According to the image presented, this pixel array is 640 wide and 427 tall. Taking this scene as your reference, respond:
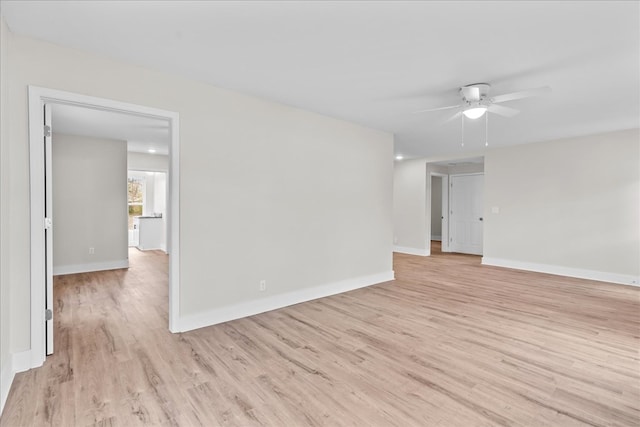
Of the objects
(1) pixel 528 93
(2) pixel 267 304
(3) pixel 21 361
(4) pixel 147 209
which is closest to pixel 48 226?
(3) pixel 21 361

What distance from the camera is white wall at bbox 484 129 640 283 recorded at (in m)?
5.22

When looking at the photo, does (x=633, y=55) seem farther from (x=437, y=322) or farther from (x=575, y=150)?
(x=575, y=150)

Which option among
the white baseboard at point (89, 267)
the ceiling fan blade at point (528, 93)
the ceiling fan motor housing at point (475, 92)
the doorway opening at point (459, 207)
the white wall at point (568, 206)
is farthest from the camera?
the doorway opening at point (459, 207)

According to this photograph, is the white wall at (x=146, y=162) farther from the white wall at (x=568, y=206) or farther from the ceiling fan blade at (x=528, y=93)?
the ceiling fan blade at (x=528, y=93)

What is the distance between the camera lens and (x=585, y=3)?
1.93 metres

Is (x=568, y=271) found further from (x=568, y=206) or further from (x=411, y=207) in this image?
(x=411, y=207)

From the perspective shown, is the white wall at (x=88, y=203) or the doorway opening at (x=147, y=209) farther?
the doorway opening at (x=147, y=209)

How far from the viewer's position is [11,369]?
2.28 metres

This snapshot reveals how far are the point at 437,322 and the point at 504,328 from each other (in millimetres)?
661

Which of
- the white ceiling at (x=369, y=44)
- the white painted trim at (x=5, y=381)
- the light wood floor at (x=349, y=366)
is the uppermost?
the white ceiling at (x=369, y=44)

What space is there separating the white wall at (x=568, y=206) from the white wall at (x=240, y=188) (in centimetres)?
318

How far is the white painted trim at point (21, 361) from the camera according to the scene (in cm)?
234

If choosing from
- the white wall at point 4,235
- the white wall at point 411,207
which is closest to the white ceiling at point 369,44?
the white wall at point 4,235

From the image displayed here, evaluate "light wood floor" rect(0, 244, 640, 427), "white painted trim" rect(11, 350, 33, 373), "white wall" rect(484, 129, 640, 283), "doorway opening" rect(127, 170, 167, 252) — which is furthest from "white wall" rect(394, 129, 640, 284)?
"doorway opening" rect(127, 170, 167, 252)
